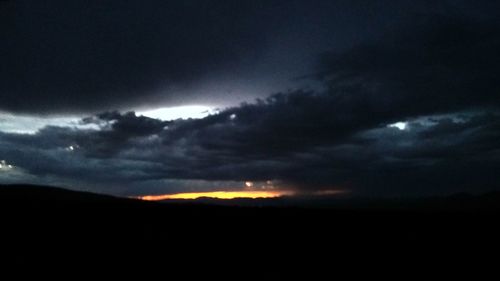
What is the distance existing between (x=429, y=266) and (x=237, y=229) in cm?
1648

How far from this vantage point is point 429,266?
28.8 metres

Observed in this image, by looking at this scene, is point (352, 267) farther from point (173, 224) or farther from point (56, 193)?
point (56, 193)

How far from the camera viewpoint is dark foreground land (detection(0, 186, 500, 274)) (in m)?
27.5

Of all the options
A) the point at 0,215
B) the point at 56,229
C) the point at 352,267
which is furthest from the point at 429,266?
the point at 0,215

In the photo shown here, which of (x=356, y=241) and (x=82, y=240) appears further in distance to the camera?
(x=356, y=241)

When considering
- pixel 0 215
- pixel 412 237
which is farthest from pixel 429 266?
pixel 0 215

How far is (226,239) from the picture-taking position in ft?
112

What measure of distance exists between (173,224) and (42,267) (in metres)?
15.3

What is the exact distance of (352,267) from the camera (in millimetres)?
28219

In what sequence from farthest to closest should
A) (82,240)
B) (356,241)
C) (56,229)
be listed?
(356,241) → (56,229) → (82,240)

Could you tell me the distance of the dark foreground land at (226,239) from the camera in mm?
27542

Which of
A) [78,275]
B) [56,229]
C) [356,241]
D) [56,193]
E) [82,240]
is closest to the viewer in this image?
[78,275]

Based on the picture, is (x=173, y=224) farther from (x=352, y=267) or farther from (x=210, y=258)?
(x=352, y=267)

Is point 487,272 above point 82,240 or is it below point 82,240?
below
